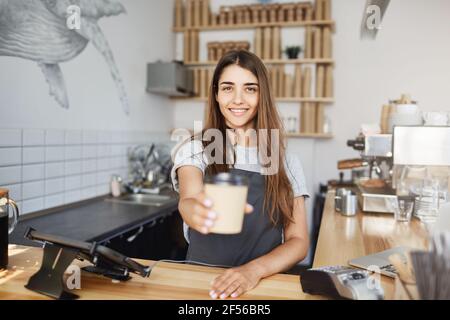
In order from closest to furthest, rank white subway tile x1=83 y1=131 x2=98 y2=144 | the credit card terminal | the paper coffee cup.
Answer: the paper coffee cup → the credit card terminal → white subway tile x1=83 y1=131 x2=98 y2=144

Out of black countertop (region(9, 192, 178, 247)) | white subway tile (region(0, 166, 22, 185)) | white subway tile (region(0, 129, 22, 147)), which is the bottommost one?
black countertop (region(9, 192, 178, 247))

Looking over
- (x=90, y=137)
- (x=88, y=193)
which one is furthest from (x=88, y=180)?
(x=90, y=137)

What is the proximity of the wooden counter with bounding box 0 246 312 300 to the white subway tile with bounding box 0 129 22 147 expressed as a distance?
1.09 m

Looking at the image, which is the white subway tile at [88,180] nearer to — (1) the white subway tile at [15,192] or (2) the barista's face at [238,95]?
(1) the white subway tile at [15,192]

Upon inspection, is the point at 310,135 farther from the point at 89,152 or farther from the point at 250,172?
the point at 250,172

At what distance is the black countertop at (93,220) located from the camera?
197cm

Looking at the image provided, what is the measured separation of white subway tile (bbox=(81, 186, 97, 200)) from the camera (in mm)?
2834

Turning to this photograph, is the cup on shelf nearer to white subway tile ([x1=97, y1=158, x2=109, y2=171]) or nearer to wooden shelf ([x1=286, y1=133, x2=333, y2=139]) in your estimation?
wooden shelf ([x1=286, y1=133, x2=333, y2=139])

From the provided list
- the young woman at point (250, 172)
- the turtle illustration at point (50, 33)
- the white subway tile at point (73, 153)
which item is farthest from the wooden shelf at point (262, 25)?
the young woman at point (250, 172)

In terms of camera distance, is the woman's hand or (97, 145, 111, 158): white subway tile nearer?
the woman's hand

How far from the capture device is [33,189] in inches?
90.8

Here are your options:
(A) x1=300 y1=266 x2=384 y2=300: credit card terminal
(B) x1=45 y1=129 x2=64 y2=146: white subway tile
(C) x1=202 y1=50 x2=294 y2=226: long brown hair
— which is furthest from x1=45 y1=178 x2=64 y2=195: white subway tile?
(A) x1=300 y1=266 x2=384 y2=300: credit card terminal

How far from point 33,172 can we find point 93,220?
0.45m
